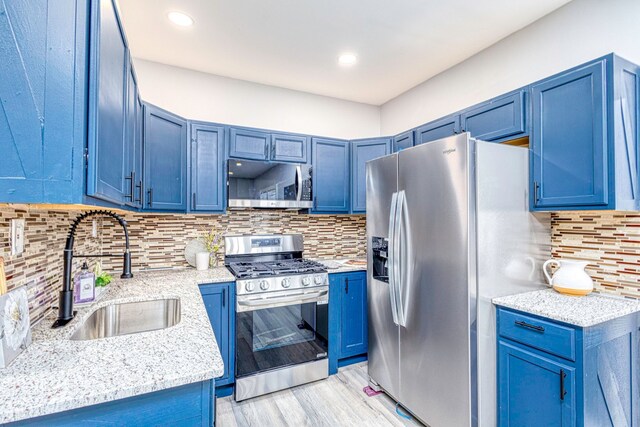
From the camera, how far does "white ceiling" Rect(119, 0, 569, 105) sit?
201 centimetres

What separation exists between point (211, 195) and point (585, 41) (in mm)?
2868

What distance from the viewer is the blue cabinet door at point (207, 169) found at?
258 cm

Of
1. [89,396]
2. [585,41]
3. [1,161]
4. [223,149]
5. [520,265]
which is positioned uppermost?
[585,41]

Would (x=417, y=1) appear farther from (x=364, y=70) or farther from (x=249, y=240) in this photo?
(x=249, y=240)

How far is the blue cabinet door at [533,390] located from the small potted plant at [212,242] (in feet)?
7.54

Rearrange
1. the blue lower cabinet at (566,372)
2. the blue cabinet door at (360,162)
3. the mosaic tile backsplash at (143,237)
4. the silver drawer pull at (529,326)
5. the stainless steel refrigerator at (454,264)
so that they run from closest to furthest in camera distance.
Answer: the mosaic tile backsplash at (143,237) < the blue lower cabinet at (566,372) < the silver drawer pull at (529,326) < the stainless steel refrigerator at (454,264) < the blue cabinet door at (360,162)

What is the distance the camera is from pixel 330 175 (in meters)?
3.16

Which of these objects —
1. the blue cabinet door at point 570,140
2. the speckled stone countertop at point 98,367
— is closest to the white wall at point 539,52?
the blue cabinet door at point 570,140

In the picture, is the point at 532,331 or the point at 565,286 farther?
the point at 565,286

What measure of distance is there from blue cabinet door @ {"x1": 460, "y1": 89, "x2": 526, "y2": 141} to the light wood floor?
203cm

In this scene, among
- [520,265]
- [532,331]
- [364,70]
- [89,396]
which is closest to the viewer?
[89,396]

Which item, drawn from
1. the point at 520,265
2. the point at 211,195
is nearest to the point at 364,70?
the point at 211,195

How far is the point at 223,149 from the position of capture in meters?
2.69

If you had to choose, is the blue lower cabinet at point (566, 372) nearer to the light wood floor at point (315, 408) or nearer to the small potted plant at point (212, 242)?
the light wood floor at point (315, 408)
